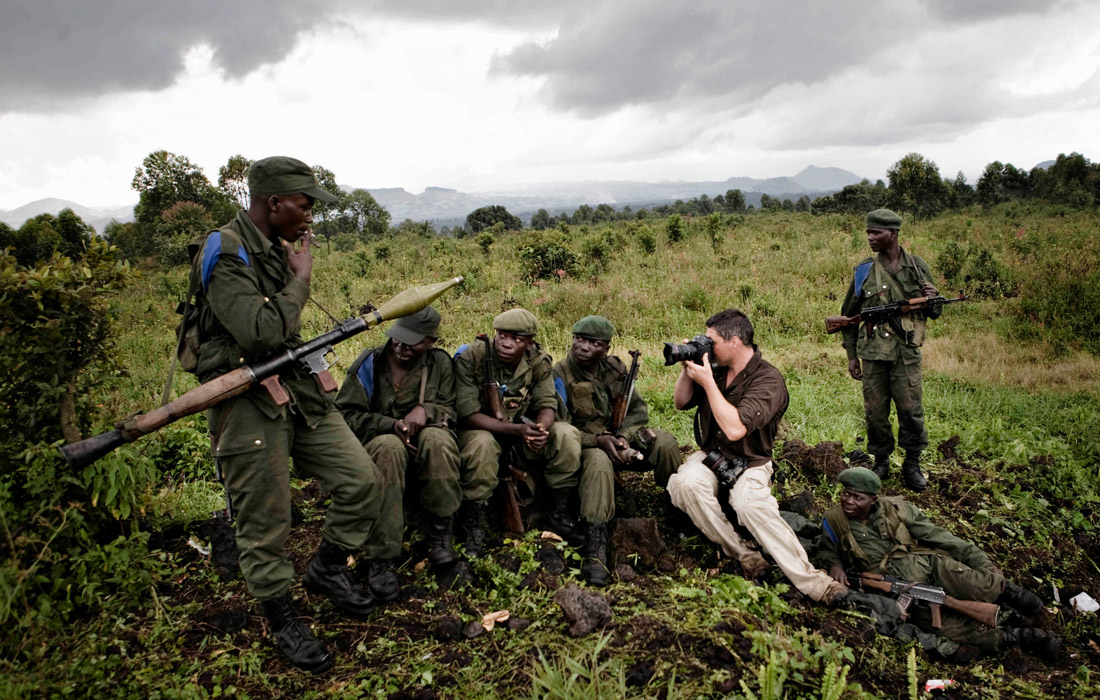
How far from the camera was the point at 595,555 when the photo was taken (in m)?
3.71

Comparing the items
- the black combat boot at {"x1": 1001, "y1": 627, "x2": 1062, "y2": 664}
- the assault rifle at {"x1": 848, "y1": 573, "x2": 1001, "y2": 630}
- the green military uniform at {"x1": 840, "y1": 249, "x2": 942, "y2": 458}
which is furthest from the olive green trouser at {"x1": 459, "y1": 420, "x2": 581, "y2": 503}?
the green military uniform at {"x1": 840, "y1": 249, "x2": 942, "y2": 458}

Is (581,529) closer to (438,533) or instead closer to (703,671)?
(438,533)

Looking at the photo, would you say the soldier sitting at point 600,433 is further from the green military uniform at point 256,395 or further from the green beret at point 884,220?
the green beret at point 884,220

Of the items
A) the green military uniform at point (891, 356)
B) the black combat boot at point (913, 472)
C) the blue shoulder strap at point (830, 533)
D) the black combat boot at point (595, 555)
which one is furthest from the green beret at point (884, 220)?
the black combat boot at point (595, 555)

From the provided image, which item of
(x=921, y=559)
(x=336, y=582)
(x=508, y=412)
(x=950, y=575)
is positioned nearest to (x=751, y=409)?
(x=921, y=559)

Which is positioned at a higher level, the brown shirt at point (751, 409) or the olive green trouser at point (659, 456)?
the brown shirt at point (751, 409)

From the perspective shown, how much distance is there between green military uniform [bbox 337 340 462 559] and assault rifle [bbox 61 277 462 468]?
0.79m

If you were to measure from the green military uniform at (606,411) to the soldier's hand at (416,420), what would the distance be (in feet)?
3.25

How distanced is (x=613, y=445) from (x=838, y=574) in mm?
1528

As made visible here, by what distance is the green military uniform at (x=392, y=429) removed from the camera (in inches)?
134

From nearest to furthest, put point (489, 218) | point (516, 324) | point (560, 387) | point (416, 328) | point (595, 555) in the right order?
1. point (595, 555)
2. point (416, 328)
3. point (516, 324)
4. point (560, 387)
5. point (489, 218)

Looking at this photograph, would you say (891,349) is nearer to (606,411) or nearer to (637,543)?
(606,411)

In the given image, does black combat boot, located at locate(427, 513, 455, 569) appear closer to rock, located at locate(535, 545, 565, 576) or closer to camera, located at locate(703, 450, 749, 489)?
rock, located at locate(535, 545, 565, 576)

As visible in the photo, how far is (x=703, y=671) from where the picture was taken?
2666 millimetres
